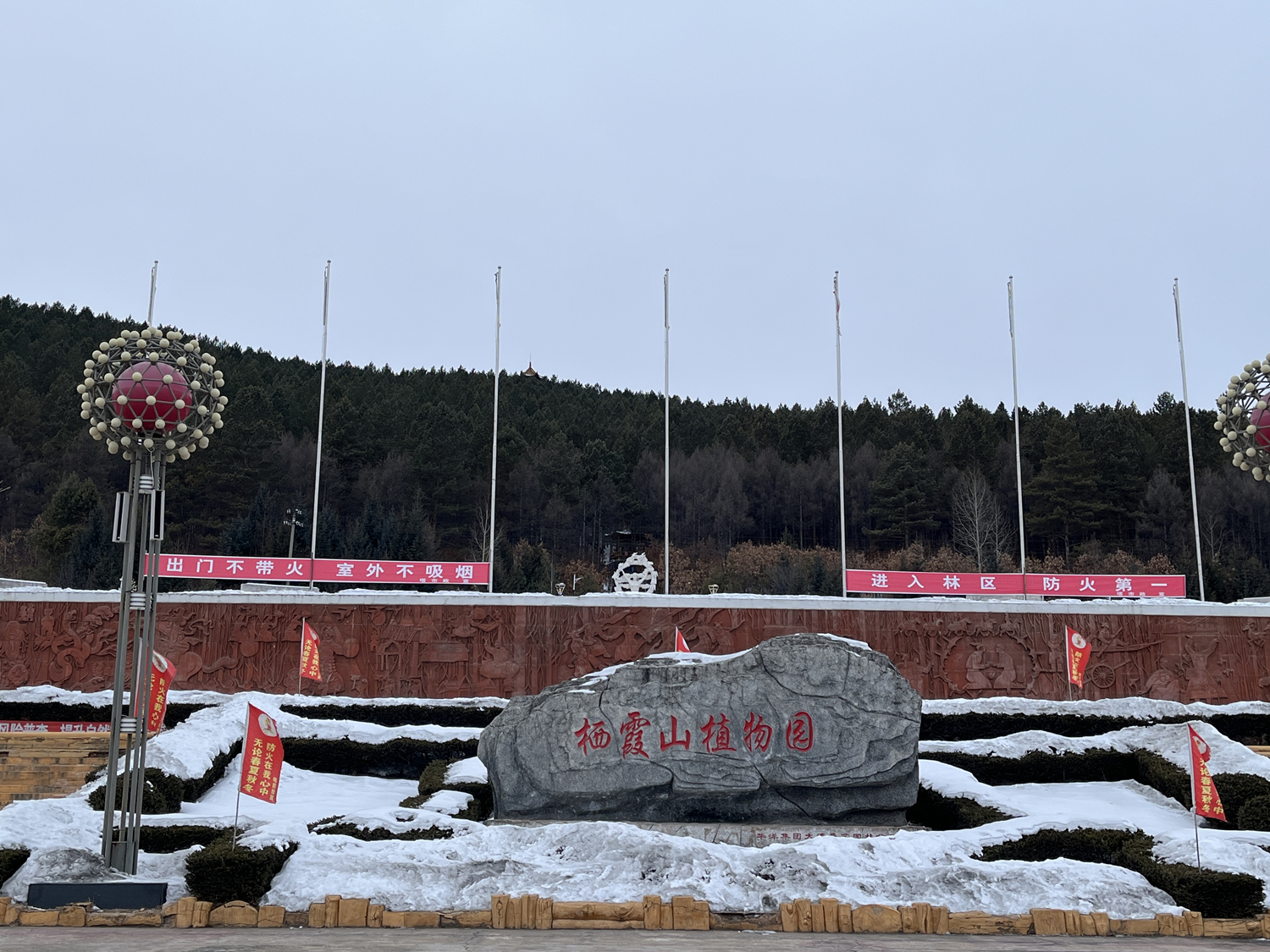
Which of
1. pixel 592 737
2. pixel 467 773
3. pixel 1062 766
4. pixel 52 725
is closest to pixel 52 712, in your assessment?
pixel 52 725

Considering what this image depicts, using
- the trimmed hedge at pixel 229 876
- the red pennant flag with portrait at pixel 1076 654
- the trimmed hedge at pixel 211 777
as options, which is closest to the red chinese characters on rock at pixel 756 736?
the trimmed hedge at pixel 229 876

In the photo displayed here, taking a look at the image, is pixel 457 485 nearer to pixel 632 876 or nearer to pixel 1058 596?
pixel 1058 596

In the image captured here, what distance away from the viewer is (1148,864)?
24.3 ft

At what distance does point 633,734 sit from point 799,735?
4.98 feet

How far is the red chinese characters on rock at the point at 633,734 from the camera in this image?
30.8 feet

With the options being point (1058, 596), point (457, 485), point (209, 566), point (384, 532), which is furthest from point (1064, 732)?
point (457, 485)

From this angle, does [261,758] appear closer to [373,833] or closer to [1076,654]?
[373,833]

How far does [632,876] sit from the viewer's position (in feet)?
23.7

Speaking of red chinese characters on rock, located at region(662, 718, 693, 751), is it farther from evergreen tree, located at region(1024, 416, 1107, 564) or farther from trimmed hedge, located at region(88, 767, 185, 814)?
evergreen tree, located at region(1024, 416, 1107, 564)

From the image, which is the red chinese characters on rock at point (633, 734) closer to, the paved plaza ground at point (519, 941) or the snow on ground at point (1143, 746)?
the paved plaza ground at point (519, 941)

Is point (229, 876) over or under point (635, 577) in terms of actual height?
under

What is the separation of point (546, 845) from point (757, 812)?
99.7 inches

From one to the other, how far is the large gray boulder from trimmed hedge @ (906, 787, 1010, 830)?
565 millimetres

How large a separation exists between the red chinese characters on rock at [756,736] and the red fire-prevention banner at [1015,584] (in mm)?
10067
